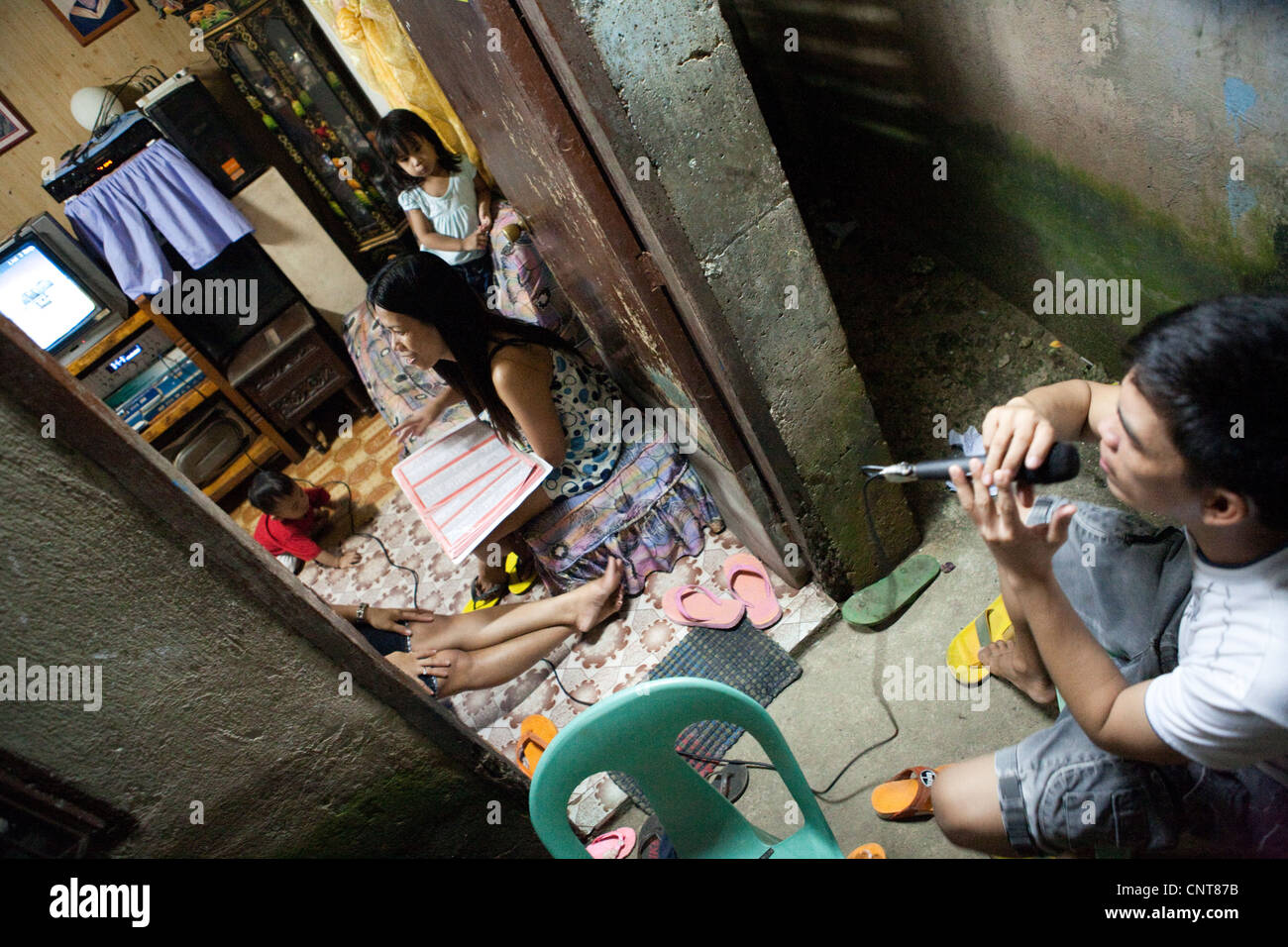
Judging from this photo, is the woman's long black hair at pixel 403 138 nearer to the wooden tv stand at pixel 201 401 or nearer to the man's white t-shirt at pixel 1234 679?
the wooden tv stand at pixel 201 401

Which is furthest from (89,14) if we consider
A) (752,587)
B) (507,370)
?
(752,587)

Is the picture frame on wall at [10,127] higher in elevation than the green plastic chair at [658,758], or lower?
higher

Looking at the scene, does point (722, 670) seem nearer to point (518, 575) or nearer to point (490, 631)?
point (490, 631)

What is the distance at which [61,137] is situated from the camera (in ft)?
18.2

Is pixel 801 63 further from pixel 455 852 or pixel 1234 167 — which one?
pixel 455 852

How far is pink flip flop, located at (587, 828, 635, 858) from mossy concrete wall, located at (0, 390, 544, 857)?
0.70 meters

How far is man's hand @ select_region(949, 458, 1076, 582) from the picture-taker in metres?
1.53

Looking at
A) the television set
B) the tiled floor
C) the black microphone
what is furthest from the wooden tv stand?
the black microphone

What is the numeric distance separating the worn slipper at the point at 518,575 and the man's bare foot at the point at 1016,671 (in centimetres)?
218

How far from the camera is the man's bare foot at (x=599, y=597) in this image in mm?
3412

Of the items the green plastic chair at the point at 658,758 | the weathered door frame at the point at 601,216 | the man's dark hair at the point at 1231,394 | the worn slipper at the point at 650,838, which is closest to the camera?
the man's dark hair at the point at 1231,394

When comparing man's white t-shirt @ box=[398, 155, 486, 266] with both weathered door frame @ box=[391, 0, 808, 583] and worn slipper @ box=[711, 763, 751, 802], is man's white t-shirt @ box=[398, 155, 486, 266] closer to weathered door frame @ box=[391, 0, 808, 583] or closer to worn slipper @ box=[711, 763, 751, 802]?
weathered door frame @ box=[391, 0, 808, 583]

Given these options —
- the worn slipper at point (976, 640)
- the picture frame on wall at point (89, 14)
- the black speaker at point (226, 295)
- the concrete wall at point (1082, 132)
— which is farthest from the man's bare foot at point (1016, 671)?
the picture frame on wall at point (89, 14)
